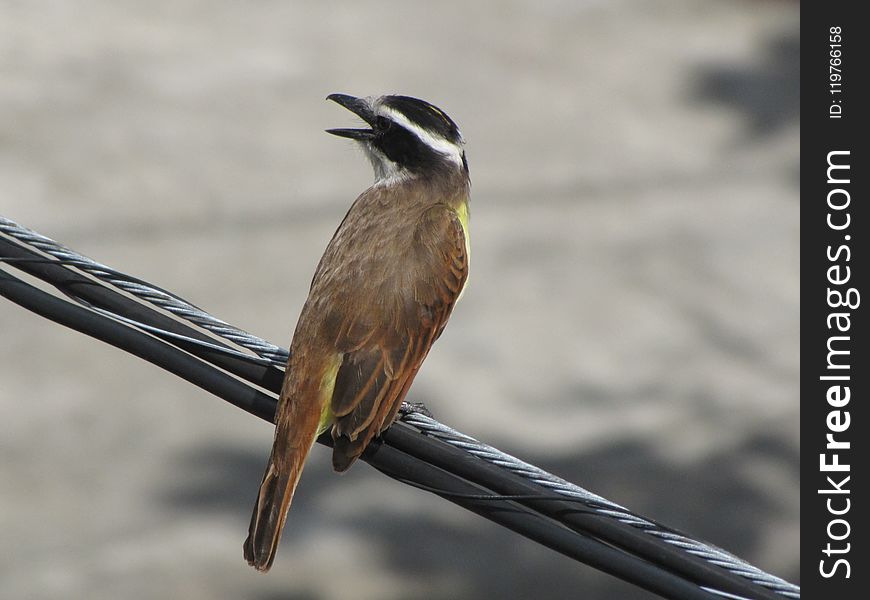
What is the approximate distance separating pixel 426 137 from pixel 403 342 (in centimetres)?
157

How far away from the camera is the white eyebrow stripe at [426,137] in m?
6.82

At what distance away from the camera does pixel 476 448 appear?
14.6ft

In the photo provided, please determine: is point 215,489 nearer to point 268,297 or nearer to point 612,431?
point 268,297

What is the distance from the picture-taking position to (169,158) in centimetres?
1540

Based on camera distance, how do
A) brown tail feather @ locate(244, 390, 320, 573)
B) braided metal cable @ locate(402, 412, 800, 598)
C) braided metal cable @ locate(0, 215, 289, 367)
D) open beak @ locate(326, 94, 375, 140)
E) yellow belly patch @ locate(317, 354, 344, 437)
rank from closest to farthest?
braided metal cable @ locate(402, 412, 800, 598) → braided metal cable @ locate(0, 215, 289, 367) → brown tail feather @ locate(244, 390, 320, 573) → yellow belly patch @ locate(317, 354, 344, 437) → open beak @ locate(326, 94, 375, 140)

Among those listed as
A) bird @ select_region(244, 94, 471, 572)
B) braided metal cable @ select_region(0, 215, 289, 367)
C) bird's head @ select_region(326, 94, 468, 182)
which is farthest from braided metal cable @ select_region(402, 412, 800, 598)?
bird's head @ select_region(326, 94, 468, 182)

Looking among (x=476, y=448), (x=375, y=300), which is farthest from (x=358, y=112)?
(x=476, y=448)

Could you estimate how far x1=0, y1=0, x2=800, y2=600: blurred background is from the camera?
10.9 m

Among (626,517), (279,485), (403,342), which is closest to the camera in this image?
(626,517)

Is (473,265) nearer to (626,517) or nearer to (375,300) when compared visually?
(375,300)

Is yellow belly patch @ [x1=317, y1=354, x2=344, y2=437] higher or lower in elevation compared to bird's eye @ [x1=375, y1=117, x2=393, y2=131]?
lower

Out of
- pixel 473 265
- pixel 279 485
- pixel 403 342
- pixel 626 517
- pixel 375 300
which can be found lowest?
pixel 626 517

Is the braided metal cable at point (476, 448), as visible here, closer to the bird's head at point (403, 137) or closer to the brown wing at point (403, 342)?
the brown wing at point (403, 342)

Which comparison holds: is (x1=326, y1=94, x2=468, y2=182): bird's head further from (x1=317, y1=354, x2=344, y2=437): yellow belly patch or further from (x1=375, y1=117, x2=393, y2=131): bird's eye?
(x1=317, y1=354, x2=344, y2=437): yellow belly patch
